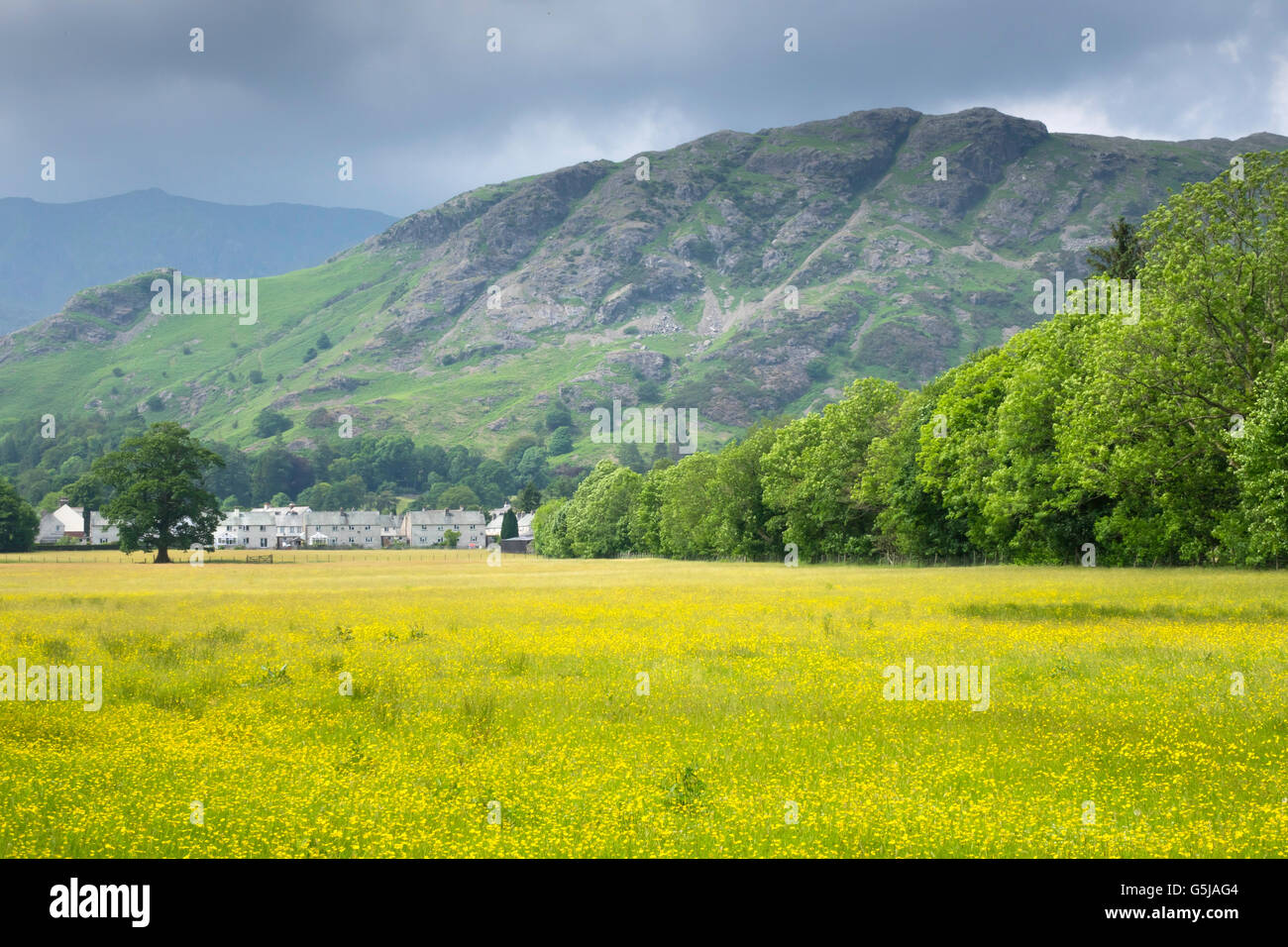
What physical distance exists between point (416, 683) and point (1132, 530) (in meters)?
52.0

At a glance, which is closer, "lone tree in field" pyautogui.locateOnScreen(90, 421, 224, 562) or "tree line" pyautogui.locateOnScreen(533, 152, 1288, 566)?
"tree line" pyautogui.locateOnScreen(533, 152, 1288, 566)

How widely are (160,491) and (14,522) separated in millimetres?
51290

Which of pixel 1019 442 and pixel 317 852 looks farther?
pixel 1019 442

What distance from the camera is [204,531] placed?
405ft

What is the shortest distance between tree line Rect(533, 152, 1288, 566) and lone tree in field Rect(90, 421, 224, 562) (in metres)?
62.9

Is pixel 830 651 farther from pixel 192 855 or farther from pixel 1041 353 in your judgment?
pixel 1041 353

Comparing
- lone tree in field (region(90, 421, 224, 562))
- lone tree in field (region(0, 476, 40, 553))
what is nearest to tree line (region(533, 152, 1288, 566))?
lone tree in field (region(90, 421, 224, 562))

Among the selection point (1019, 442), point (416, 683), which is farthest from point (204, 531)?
point (416, 683)

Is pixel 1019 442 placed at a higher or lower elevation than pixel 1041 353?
lower

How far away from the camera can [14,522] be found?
498 feet

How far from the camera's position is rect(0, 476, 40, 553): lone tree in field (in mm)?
148625

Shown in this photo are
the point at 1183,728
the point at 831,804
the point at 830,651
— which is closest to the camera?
the point at 831,804

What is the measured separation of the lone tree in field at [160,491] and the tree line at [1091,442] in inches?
2476

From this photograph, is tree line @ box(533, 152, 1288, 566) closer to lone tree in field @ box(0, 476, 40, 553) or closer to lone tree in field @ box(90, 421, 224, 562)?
lone tree in field @ box(90, 421, 224, 562)
